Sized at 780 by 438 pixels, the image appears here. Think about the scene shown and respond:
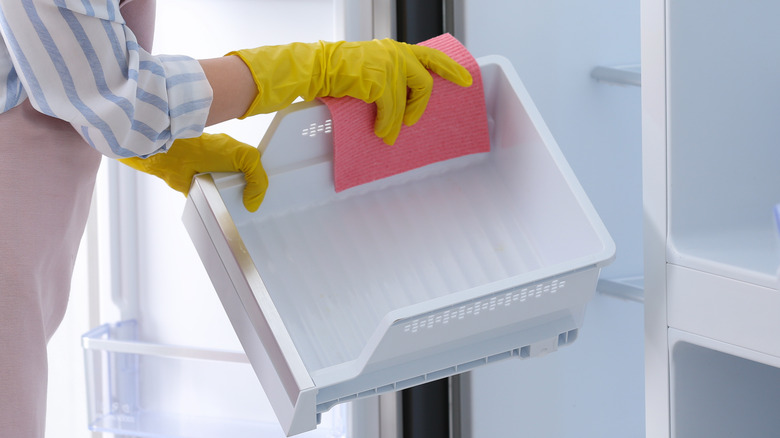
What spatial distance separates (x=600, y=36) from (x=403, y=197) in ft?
1.86

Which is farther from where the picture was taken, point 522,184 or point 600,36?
point 600,36

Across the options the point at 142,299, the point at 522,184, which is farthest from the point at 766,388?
the point at 142,299

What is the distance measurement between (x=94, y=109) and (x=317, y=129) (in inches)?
13.3

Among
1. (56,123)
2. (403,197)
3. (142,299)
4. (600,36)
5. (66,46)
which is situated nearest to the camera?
(66,46)

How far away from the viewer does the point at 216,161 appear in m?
1.17

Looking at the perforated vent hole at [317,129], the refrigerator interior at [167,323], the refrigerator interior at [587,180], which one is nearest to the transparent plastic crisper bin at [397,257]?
the perforated vent hole at [317,129]

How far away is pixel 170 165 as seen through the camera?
1181 millimetres

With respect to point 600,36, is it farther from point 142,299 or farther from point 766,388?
point 142,299

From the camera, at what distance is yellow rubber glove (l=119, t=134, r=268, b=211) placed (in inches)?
45.8

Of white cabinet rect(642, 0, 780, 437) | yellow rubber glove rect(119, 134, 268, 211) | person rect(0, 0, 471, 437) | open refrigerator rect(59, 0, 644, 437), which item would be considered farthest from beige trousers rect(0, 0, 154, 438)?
white cabinet rect(642, 0, 780, 437)

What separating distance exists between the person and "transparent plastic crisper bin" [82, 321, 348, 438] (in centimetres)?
61

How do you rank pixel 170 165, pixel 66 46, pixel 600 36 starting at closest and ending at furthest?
pixel 66 46, pixel 170 165, pixel 600 36

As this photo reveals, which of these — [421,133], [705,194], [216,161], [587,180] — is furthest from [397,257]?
[587,180]

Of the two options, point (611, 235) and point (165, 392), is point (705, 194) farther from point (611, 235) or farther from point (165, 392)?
point (165, 392)
